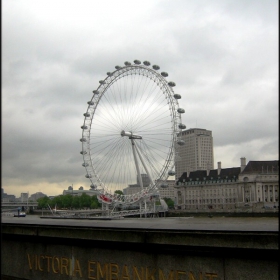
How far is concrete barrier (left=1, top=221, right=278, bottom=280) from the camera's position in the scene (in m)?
4.43

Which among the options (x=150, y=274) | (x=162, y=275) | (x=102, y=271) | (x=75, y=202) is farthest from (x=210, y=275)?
(x=75, y=202)

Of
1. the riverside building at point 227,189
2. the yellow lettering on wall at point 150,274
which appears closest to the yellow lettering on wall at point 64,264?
the yellow lettering on wall at point 150,274

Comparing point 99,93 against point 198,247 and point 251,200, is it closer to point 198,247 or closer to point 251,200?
point 198,247

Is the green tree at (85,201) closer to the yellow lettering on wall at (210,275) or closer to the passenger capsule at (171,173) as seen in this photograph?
the passenger capsule at (171,173)

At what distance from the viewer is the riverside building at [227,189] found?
80.1 metres

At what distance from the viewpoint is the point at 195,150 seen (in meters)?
134

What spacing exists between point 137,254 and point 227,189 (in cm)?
9444

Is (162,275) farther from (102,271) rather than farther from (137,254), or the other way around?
(102,271)

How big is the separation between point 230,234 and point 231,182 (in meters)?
95.5

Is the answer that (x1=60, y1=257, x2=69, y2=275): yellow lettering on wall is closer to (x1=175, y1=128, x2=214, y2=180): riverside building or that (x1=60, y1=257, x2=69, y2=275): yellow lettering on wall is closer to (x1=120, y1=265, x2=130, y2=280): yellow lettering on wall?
(x1=120, y1=265, x2=130, y2=280): yellow lettering on wall

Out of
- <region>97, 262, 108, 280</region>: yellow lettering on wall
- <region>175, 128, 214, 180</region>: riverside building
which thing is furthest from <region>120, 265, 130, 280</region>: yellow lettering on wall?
<region>175, 128, 214, 180</region>: riverside building

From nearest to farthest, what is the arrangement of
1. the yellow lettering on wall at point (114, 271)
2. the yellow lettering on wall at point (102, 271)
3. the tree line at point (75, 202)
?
the yellow lettering on wall at point (114, 271) < the yellow lettering on wall at point (102, 271) < the tree line at point (75, 202)

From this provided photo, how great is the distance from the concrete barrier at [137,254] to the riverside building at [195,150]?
125885mm

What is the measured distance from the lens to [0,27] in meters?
2.29
